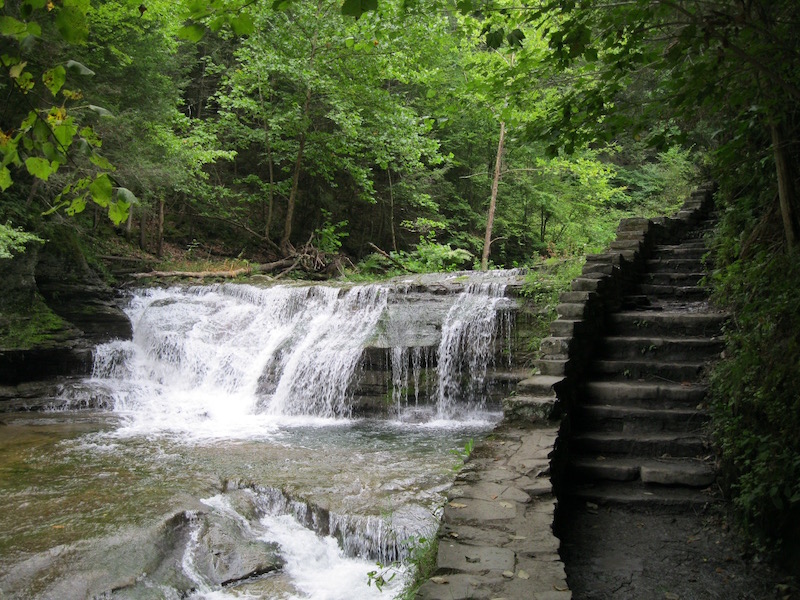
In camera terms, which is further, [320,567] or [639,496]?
[320,567]

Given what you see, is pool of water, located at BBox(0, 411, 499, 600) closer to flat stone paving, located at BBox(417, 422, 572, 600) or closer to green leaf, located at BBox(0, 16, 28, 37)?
flat stone paving, located at BBox(417, 422, 572, 600)

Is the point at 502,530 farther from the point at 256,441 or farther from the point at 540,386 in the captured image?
the point at 256,441

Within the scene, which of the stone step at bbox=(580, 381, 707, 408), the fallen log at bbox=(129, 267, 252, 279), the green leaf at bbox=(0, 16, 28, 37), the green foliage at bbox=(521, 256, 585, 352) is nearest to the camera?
the green leaf at bbox=(0, 16, 28, 37)

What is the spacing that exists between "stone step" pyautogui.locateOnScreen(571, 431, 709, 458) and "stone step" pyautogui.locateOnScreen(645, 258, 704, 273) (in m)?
3.80

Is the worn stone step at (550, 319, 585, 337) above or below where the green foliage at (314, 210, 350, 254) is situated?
below

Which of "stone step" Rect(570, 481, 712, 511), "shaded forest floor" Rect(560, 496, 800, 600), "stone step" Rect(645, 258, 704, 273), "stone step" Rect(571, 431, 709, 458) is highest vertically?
"stone step" Rect(645, 258, 704, 273)

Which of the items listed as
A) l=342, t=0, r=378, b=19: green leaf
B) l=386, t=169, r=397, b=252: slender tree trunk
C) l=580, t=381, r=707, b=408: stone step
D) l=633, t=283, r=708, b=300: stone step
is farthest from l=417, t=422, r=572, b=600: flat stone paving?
l=386, t=169, r=397, b=252: slender tree trunk

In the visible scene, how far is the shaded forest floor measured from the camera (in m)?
3.22

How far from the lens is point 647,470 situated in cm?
440

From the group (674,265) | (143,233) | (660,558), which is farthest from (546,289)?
(143,233)

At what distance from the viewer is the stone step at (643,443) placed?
15.3 feet

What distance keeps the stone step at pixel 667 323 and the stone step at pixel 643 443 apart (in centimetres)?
157

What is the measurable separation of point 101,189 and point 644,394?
480cm

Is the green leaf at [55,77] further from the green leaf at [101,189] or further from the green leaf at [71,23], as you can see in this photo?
the green leaf at [101,189]
